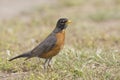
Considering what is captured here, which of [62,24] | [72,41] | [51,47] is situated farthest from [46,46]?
[72,41]

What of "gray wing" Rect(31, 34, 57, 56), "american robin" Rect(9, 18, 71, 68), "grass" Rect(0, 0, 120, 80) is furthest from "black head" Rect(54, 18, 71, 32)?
"grass" Rect(0, 0, 120, 80)

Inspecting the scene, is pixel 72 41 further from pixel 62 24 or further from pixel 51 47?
pixel 51 47

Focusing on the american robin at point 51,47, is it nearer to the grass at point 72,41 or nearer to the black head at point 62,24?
the black head at point 62,24

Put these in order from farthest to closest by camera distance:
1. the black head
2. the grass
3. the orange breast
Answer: the black head → the orange breast → the grass

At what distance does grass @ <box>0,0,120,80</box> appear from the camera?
914 cm

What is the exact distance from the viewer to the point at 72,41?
1271 centimetres

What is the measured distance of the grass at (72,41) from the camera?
30.0 feet

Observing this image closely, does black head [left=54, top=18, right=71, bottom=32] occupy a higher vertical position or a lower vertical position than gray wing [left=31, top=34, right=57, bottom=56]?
higher

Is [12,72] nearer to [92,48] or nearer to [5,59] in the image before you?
[5,59]

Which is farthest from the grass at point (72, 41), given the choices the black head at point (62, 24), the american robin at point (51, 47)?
the black head at point (62, 24)

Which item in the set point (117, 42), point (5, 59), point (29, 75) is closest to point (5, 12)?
point (117, 42)

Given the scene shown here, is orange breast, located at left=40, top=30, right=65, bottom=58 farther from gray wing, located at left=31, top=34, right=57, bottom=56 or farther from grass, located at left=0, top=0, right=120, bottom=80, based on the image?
grass, located at left=0, top=0, right=120, bottom=80

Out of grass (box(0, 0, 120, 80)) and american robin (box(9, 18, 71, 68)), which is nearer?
grass (box(0, 0, 120, 80))

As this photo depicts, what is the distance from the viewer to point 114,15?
16.0 meters
